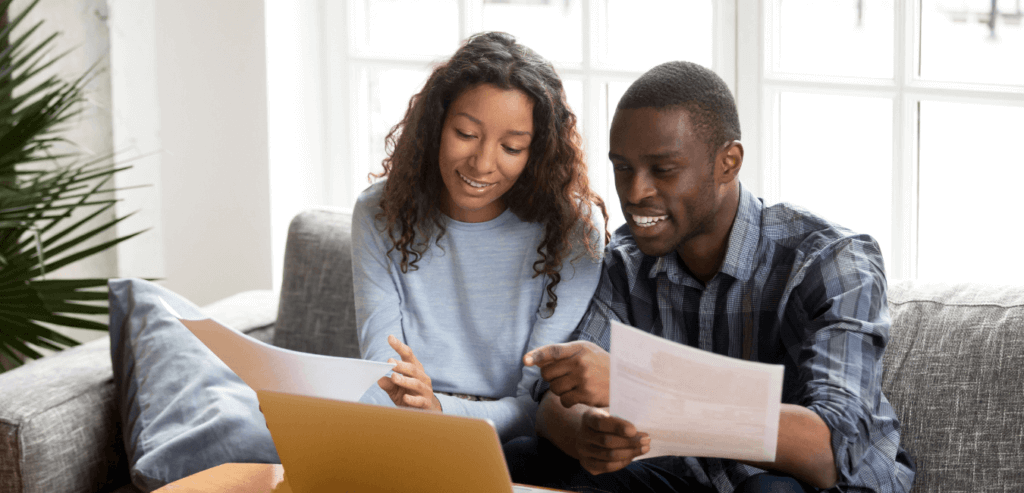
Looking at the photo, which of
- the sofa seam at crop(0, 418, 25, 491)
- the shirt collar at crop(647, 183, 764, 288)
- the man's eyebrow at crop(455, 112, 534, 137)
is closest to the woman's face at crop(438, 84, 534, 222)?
the man's eyebrow at crop(455, 112, 534, 137)

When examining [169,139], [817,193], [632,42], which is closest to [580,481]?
[817,193]

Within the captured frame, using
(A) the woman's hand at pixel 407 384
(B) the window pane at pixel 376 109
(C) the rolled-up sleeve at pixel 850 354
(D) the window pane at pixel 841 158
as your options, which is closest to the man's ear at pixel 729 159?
(C) the rolled-up sleeve at pixel 850 354

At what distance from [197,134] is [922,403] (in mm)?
2012

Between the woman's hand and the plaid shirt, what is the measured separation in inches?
12.9

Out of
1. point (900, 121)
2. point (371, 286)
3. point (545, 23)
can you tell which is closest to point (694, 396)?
point (371, 286)

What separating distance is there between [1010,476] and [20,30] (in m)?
2.64

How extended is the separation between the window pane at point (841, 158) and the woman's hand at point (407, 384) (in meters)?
1.22

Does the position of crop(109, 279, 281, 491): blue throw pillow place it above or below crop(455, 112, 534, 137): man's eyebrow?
below

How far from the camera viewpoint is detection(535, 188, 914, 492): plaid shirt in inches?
45.5

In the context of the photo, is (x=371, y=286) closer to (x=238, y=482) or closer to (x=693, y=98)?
(x=238, y=482)

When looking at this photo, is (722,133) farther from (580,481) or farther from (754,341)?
(580,481)

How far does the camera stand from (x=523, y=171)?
5.21 ft

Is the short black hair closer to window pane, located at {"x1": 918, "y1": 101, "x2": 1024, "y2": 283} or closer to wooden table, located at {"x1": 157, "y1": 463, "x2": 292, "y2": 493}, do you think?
wooden table, located at {"x1": 157, "y1": 463, "x2": 292, "y2": 493}

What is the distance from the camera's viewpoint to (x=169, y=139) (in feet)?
8.43
